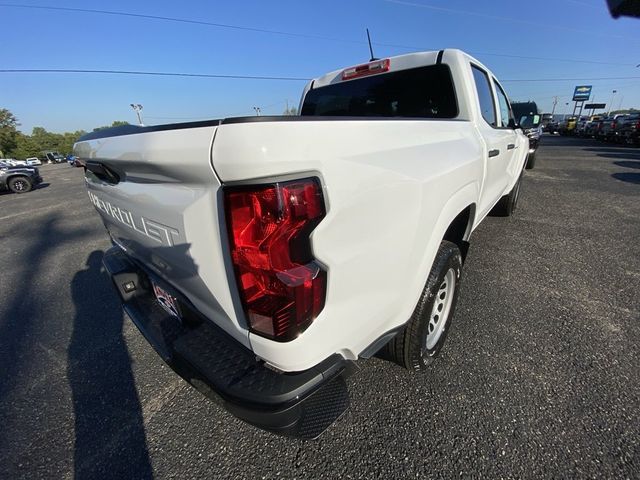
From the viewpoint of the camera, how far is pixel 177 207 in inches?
44.9

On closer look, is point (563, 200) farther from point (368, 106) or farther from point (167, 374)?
point (167, 374)

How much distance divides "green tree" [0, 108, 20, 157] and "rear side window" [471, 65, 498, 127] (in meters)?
84.2

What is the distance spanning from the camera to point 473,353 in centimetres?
218

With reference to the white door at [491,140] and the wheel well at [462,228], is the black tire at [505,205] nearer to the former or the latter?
the white door at [491,140]

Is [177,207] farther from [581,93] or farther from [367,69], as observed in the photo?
[581,93]

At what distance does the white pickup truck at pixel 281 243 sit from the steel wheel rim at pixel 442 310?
30 cm

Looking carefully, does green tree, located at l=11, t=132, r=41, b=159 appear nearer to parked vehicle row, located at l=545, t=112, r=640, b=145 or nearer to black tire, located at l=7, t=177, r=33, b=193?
black tire, located at l=7, t=177, r=33, b=193

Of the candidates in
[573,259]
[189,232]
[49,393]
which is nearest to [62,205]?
[49,393]

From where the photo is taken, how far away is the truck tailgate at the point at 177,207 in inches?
39.8

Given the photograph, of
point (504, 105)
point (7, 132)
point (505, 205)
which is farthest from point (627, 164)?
point (7, 132)

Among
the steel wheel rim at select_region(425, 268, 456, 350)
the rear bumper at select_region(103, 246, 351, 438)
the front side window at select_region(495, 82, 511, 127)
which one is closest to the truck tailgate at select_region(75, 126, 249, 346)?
the rear bumper at select_region(103, 246, 351, 438)

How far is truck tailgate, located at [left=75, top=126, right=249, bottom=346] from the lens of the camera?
101cm

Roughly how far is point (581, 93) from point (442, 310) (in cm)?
8043

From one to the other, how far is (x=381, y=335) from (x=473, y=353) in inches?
44.8
